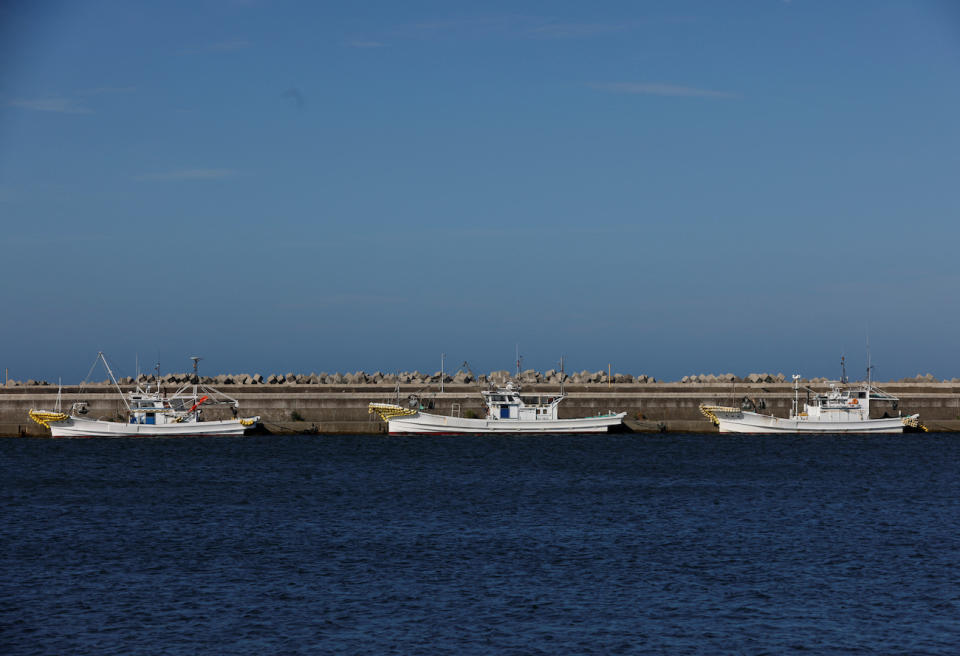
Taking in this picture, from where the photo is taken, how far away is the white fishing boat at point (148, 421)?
7625cm

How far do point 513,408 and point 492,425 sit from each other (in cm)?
199

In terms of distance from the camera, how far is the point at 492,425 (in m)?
79.1

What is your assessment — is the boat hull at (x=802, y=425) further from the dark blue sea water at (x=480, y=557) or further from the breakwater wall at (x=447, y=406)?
the dark blue sea water at (x=480, y=557)

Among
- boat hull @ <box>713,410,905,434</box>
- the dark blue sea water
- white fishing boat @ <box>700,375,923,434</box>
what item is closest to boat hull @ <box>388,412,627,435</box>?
white fishing boat @ <box>700,375,923,434</box>

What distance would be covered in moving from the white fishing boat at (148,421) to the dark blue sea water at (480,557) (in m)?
14.5

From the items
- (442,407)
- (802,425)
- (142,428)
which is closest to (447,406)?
(442,407)

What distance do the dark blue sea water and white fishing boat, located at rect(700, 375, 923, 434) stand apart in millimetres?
15802

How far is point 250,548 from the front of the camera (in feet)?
118

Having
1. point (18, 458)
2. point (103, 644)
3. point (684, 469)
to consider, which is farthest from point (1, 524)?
point (684, 469)

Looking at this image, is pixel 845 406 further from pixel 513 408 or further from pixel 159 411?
pixel 159 411

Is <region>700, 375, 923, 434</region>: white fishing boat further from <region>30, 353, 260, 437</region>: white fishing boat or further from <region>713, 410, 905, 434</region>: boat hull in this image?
<region>30, 353, 260, 437</region>: white fishing boat

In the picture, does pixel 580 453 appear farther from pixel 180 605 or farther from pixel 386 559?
pixel 180 605

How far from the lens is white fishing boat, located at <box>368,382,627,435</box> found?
255ft

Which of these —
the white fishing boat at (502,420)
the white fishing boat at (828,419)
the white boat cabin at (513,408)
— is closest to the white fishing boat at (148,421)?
the white fishing boat at (502,420)
